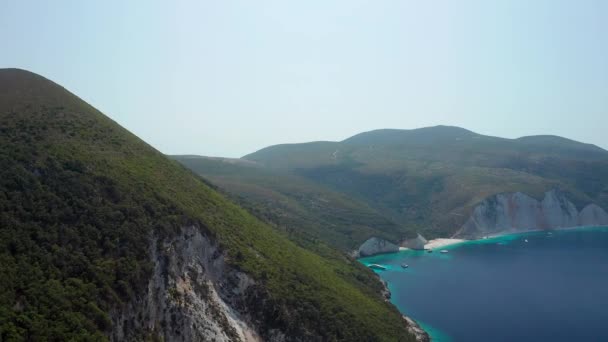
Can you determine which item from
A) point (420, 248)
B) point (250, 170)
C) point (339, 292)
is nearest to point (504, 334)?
point (339, 292)

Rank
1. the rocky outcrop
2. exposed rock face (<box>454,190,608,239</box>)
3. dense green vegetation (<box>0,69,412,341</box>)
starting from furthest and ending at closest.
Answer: exposed rock face (<box>454,190,608,239</box>) → the rocky outcrop → dense green vegetation (<box>0,69,412,341</box>)

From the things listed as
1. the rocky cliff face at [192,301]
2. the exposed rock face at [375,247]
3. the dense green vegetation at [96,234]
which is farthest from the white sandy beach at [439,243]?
the rocky cliff face at [192,301]

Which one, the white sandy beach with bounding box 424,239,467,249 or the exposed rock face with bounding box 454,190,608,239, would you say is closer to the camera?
the white sandy beach with bounding box 424,239,467,249

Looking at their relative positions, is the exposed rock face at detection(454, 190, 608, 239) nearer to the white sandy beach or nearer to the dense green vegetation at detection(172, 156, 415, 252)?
the white sandy beach

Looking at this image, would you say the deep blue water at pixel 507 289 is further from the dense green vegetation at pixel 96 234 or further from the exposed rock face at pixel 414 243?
the dense green vegetation at pixel 96 234

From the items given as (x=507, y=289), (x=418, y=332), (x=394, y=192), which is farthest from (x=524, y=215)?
(x=418, y=332)

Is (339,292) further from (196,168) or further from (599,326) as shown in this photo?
(196,168)

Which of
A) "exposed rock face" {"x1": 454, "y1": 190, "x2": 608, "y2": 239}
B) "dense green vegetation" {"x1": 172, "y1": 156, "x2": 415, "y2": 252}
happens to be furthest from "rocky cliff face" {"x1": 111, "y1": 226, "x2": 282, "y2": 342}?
"exposed rock face" {"x1": 454, "y1": 190, "x2": 608, "y2": 239}
